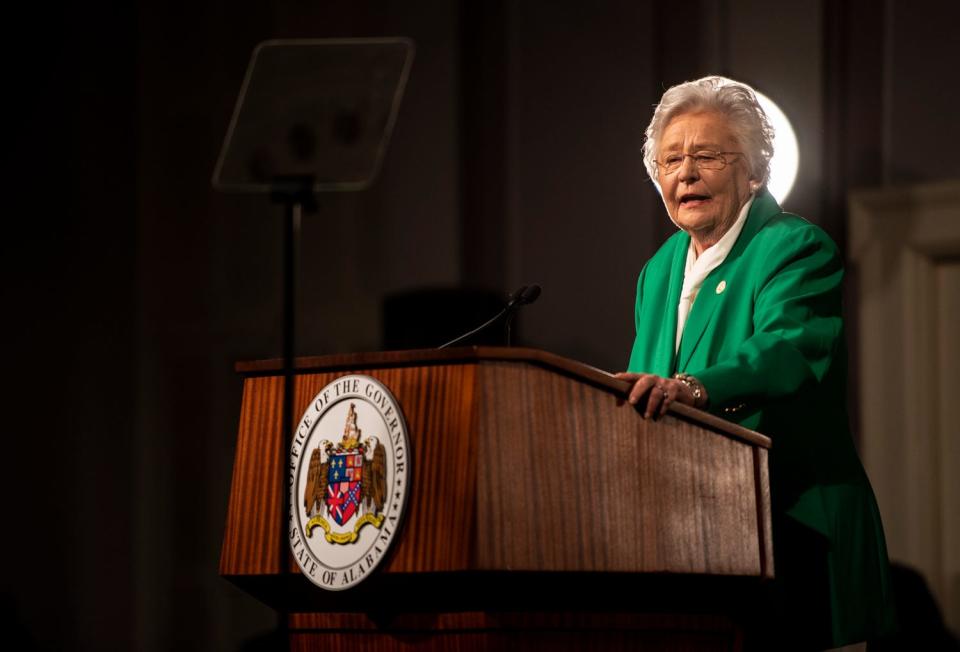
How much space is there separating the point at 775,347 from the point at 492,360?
0.50 m

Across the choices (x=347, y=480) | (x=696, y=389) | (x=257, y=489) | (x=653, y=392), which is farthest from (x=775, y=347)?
(x=257, y=489)

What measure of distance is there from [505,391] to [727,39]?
109 inches

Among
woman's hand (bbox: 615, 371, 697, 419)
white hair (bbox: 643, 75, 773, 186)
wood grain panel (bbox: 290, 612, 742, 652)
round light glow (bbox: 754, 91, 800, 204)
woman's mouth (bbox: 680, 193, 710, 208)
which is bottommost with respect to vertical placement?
wood grain panel (bbox: 290, 612, 742, 652)

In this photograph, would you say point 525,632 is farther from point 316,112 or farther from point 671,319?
point 316,112

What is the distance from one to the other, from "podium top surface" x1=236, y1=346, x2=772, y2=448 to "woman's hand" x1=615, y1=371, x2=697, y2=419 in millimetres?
12

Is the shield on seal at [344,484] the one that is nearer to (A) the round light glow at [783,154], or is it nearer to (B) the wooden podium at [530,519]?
(B) the wooden podium at [530,519]

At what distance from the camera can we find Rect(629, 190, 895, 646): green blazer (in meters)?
2.09

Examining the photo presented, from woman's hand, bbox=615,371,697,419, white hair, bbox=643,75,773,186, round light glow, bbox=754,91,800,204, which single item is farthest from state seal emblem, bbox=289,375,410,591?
round light glow, bbox=754,91,800,204

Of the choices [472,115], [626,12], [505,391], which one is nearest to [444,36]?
[472,115]

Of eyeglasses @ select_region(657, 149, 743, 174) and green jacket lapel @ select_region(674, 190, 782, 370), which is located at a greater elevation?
eyeglasses @ select_region(657, 149, 743, 174)

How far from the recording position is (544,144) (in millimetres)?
4703

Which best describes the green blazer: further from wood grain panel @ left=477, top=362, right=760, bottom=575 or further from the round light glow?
the round light glow

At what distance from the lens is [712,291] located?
2.24 m

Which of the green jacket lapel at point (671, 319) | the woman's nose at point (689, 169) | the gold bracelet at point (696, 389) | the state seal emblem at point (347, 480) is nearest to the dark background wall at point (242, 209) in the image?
the green jacket lapel at point (671, 319)
